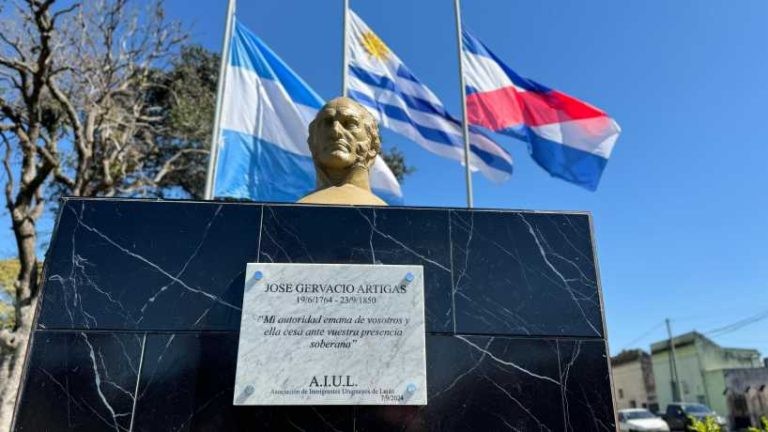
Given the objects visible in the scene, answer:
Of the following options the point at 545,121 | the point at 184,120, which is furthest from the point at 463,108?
the point at 184,120

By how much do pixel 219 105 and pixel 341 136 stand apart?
137 inches

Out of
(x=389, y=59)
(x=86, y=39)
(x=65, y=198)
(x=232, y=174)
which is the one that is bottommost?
(x=65, y=198)

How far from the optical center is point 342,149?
4.02 meters

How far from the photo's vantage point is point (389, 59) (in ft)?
27.5

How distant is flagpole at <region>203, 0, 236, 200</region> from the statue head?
8.42 feet

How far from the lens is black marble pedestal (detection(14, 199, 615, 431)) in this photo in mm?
2658

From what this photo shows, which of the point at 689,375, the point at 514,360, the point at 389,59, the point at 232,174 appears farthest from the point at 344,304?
the point at 689,375

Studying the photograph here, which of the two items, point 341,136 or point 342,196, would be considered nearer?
point 342,196

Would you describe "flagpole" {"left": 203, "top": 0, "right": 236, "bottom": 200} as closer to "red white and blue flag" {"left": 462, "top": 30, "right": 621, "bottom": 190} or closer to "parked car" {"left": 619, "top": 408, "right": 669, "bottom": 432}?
"red white and blue flag" {"left": 462, "top": 30, "right": 621, "bottom": 190}

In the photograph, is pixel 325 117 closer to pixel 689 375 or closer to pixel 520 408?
pixel 520 408

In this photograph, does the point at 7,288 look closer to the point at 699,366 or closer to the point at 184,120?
the point at 184,120

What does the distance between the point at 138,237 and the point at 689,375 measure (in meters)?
34.1

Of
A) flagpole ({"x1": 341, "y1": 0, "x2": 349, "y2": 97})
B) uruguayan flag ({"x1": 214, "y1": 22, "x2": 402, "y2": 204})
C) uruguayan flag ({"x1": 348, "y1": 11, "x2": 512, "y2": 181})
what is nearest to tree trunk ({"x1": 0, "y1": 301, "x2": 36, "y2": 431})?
uruguayan flag ({"x1": 214, "y1": 22, "x2": 402, "y2": 204})

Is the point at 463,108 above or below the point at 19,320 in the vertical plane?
above
